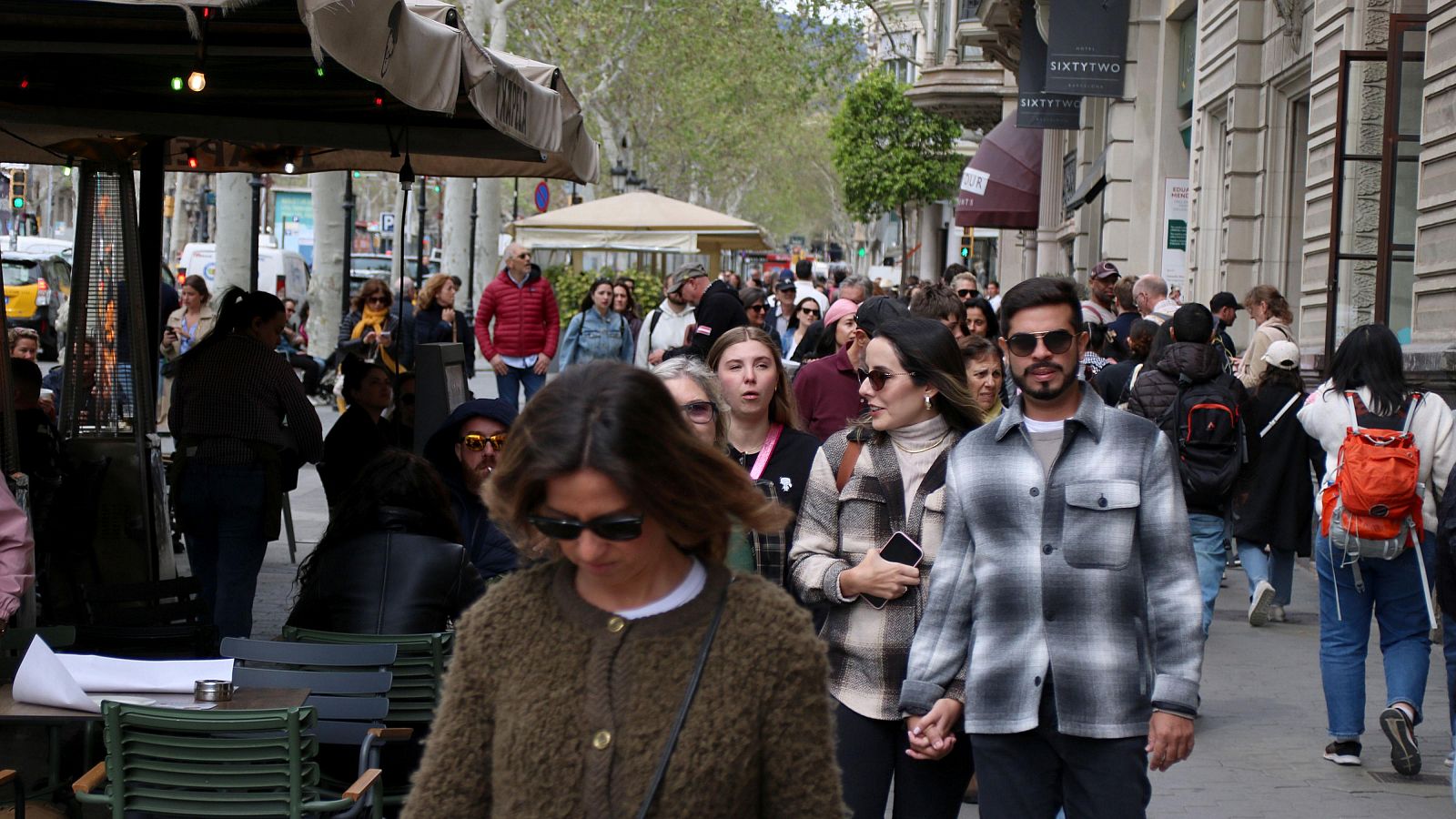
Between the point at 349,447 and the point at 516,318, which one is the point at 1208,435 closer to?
the point at 349,447

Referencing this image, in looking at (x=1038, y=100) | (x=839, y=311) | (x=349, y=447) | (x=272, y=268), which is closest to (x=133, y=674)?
(x=349, y=447)

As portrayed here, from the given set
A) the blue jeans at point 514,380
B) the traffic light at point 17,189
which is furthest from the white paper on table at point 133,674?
the traffic light at point 17,189

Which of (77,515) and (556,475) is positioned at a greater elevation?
(556,475)

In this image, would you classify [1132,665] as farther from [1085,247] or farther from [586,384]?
[1085,247]

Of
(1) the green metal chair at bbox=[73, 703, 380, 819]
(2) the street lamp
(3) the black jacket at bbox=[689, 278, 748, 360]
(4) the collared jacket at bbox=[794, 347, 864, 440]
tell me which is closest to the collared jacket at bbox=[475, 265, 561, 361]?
(3) the black jacket at bbox=[689, 278, 748, 360]

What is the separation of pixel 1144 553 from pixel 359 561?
8.61 feet

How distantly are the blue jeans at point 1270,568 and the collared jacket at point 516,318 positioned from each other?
8006 millimetres

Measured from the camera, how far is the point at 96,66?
7.84m

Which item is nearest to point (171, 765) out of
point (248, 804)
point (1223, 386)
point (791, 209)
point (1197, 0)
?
point (248, 804)

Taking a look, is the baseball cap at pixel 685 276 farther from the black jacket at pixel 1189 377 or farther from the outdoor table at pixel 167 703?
the outdoor table at pixel 167 703

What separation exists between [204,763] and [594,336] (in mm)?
13154

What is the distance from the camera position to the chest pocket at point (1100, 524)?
405 cm

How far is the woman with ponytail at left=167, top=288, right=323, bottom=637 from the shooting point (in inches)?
313

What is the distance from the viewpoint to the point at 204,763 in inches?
183
